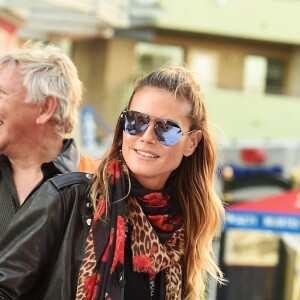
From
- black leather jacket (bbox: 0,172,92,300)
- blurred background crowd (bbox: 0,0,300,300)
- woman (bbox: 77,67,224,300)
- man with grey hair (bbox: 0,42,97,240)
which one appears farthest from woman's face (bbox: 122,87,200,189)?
blurred background crowd (bbox: 0,0,300,300)

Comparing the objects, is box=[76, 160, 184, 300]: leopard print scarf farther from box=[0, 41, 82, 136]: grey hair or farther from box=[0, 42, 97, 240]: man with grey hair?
box=[0, 41, 82, 136]: grey hair

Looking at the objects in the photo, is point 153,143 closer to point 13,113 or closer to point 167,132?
point 167,132

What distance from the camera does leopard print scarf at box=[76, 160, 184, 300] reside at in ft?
9.56

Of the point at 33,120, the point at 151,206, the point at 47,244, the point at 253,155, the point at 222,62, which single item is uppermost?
the point at 33,120

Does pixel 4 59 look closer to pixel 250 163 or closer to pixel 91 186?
pixel 91 186

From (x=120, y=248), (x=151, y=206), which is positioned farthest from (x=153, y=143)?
(x=120, y=248)

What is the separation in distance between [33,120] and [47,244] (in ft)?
3.34

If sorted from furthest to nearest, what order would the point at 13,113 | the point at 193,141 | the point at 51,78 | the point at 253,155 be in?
1. the point at 253,155
2. the point at 51,78
3. the point at 13,113
4. the point at 193,141

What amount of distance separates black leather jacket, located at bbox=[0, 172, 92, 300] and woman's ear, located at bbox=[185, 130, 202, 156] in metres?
0.37

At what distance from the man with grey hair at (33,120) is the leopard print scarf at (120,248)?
720mm

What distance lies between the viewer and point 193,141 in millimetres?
A: 3178

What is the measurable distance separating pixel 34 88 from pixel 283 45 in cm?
1907

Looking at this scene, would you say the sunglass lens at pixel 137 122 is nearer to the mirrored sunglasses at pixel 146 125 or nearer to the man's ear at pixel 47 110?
the mirrored sunglasses at pixel 146 125

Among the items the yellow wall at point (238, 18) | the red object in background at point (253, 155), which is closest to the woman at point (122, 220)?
the red object in background at point (253, 155)
